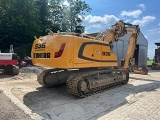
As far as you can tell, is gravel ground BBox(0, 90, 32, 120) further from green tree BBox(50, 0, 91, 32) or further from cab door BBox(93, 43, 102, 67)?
green tree BBox(50, 0, 91, 32)

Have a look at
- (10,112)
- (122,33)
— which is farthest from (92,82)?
(122,33)

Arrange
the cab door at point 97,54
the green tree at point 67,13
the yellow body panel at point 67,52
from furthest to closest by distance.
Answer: the green tree at point 67,13
the cab door at point 97,54
the yellow body panel at point 67,52

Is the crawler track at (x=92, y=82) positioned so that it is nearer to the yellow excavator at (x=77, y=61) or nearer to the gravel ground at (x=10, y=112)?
the yellow excavator at (x=77, y=61)

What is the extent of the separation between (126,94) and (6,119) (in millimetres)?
4885

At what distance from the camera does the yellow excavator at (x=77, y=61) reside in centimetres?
729

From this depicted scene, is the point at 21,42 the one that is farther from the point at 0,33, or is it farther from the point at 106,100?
the point at 106,100

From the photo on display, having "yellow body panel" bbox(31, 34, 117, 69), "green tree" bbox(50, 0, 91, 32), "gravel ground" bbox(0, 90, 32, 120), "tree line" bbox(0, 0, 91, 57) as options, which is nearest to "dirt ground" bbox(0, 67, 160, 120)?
"gravel ground" bbox(0, 90, 32, 120)

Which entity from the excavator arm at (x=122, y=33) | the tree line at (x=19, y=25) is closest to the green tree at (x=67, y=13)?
the tree line at (x=19, y=25)

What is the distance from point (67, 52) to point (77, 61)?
57cm

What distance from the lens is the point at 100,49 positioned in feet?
28.7

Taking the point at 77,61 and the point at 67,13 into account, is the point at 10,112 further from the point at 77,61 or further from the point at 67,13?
the point at 67,13

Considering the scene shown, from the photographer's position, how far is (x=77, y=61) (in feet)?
24.7

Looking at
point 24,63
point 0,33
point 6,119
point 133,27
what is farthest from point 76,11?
point 6,119

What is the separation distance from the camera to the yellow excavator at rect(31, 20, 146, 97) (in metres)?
7.29
